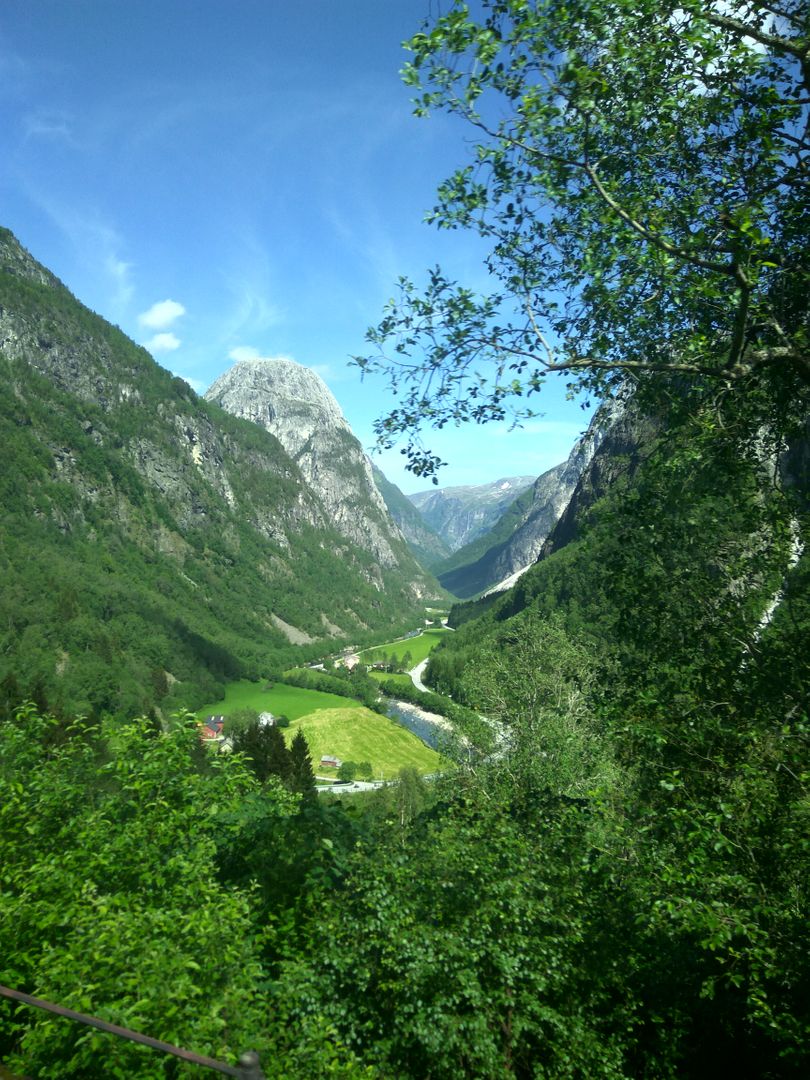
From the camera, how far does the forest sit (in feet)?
19.2

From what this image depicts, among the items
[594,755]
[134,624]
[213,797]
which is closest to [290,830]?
[213,797]

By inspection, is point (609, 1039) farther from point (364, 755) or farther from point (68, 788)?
point (364, 755)

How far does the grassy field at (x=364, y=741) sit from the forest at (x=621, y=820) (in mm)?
80762

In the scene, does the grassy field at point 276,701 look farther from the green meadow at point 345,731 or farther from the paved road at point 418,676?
the paved road at point 418,676

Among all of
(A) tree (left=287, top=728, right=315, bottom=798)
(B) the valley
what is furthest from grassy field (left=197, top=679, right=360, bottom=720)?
(A) tree (left=287, top=728, right=315, bottom=798)

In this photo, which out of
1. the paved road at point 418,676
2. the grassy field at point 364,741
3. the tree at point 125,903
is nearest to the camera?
the tree at point 125,903

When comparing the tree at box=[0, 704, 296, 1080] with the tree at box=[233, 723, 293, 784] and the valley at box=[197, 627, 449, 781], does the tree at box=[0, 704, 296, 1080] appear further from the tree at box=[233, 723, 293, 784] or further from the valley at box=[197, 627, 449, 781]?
the valley at box=[197, 627, 449, 781]

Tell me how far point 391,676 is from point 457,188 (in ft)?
549

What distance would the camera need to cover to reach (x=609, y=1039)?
6703 millimetres

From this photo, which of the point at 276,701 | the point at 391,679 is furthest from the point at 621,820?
the point at 391,679

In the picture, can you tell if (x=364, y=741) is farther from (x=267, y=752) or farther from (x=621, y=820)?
(x=621, y=820)

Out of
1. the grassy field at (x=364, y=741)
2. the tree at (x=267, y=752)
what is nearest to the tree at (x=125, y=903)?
the tree at (x=267, y=752)

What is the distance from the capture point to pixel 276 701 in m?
135

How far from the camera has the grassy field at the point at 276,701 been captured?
125062 millimetres
